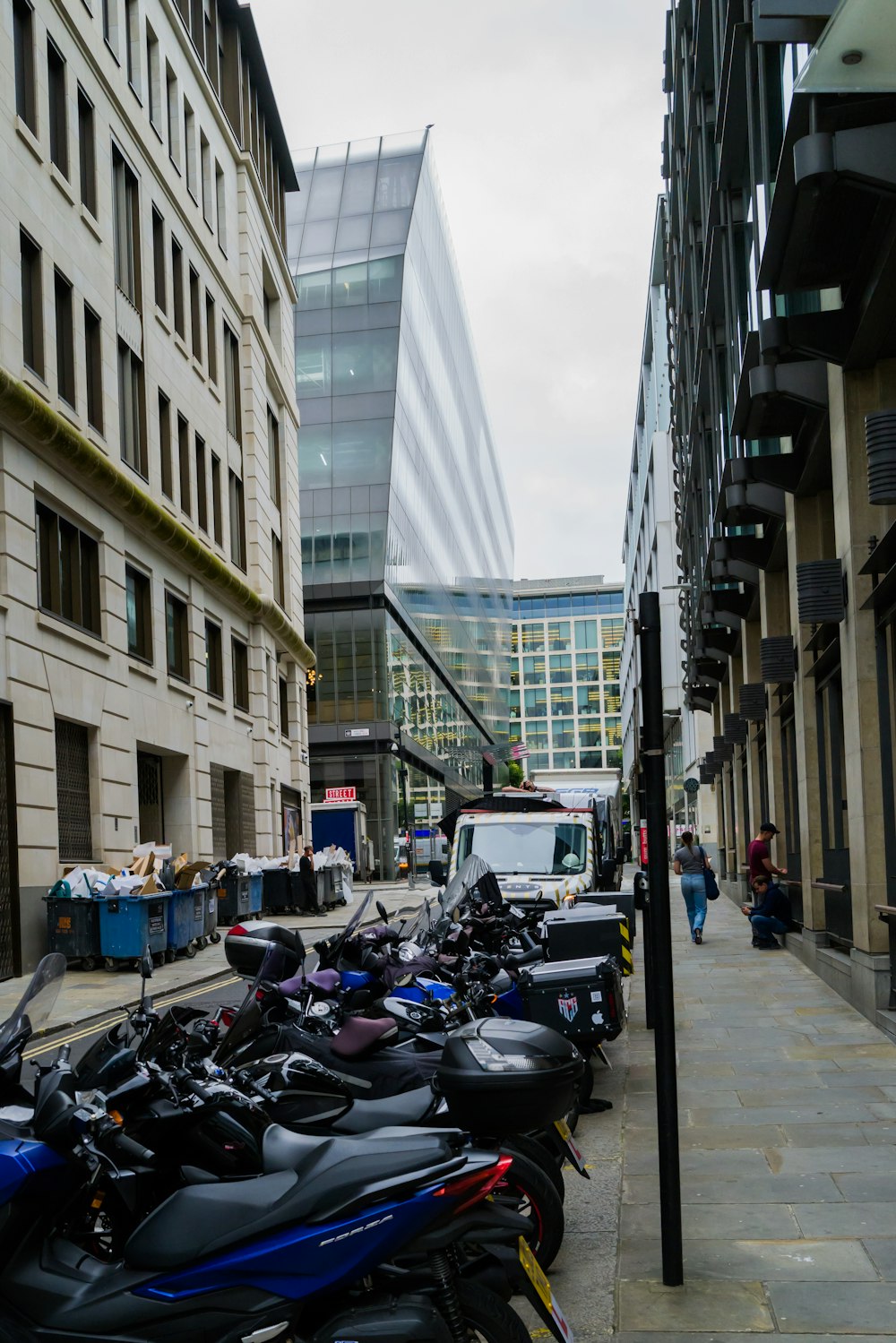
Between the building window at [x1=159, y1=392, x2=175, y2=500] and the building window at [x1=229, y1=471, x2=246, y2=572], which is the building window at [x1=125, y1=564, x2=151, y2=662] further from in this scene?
the building window at [x1=229, y1=471, x2=246, y2=572]

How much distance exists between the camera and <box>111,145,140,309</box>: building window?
26.5 m

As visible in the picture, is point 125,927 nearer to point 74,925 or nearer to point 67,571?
point 74,925

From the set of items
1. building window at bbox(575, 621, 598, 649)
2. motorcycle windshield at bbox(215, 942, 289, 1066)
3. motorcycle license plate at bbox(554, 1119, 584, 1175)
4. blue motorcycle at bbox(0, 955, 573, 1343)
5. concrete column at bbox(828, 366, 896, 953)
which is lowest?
motorcycle license plate at bbox(554, 1119, 584, 1175)

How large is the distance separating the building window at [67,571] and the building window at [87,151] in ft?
20.9

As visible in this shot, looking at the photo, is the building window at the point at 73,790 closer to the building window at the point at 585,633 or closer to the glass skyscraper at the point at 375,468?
the glass skyscraper at the point at 375,468

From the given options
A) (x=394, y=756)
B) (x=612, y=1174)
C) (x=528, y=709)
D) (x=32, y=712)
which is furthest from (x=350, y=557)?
(x=528, y=709)

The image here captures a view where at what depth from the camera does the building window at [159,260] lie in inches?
1142

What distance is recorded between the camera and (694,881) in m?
19.9

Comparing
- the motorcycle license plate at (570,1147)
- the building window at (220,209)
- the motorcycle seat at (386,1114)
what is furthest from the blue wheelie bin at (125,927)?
the building window at (220,209)

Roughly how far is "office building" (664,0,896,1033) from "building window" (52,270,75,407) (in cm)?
1085

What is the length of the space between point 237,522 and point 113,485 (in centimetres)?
1268

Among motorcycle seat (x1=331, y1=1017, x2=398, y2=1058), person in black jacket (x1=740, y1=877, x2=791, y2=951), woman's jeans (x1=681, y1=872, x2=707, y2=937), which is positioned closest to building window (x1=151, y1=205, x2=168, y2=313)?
woman's jeans (x1=681, y1=872, x2=707, y2=937)

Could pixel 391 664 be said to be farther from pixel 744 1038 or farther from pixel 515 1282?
pixel 515 1282

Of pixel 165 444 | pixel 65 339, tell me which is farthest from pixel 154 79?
pixel 65 339
